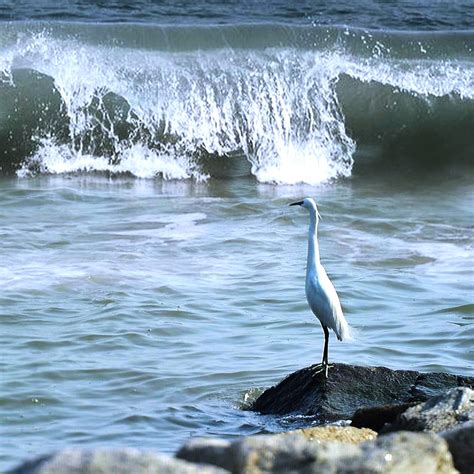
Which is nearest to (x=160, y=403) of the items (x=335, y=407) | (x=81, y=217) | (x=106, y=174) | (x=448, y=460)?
(x=335, y=407)

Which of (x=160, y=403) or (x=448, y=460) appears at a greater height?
(x=448, y=460)

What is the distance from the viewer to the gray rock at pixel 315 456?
395 centimetres

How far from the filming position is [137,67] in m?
15.8

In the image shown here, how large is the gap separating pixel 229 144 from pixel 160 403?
8.30m

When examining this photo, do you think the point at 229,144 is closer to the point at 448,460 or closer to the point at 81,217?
the point at 81,217

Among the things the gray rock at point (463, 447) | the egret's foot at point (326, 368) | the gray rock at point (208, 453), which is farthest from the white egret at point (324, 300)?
the gray rock at point (208, 453)

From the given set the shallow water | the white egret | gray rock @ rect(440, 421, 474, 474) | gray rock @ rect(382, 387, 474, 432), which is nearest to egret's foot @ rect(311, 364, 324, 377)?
the white egret

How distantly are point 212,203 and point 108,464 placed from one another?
366 inches

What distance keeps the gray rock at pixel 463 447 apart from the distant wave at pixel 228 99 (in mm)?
9738

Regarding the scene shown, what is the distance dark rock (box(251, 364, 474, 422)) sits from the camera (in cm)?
659

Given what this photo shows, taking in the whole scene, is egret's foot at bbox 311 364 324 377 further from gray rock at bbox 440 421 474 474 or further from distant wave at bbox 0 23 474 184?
distant wave at bbox 0 23 474 184

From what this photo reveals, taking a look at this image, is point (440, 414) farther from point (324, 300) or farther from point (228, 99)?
point (228, 99)

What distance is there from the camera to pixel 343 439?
5.52 meters

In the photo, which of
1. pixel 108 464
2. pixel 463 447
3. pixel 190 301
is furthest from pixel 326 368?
pixel 108 464
